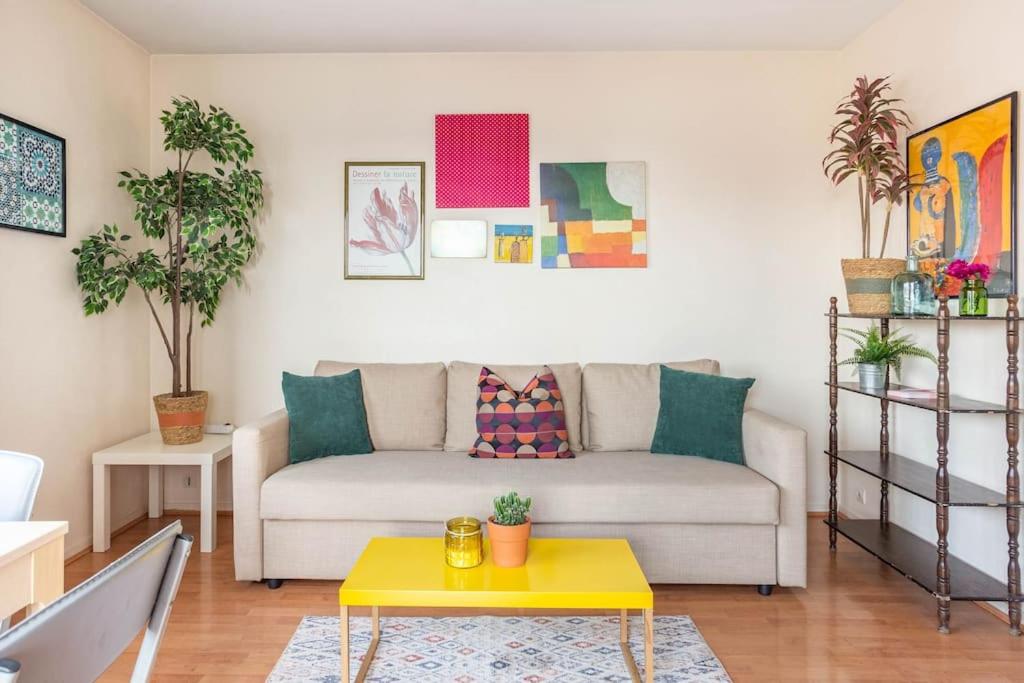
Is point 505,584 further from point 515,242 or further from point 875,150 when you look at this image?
point 875,150

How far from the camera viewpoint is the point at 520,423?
3279mm

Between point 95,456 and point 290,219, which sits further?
point 290,219

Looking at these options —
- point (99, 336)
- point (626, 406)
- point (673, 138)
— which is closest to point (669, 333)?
point (626, 406)

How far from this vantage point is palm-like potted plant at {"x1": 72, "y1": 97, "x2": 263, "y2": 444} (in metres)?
3.32

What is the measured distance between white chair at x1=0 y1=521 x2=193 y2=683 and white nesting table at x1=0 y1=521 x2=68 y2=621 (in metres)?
0.36

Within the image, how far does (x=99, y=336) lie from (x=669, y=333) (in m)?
2.97

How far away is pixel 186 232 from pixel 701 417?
8.62ft

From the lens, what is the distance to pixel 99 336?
3.42m

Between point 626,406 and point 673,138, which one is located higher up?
point 673,138

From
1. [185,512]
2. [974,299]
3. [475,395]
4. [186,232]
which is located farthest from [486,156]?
[185,512]

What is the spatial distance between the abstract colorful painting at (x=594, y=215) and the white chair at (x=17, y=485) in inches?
107

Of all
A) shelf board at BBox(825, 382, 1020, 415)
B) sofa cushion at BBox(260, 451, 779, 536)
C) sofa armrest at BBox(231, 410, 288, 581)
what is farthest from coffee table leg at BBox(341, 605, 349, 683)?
shelf board at BBox(825, 382, 1020, 415)

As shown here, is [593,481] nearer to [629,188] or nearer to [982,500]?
[982,500]

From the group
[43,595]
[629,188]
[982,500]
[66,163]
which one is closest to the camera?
[43,595]
